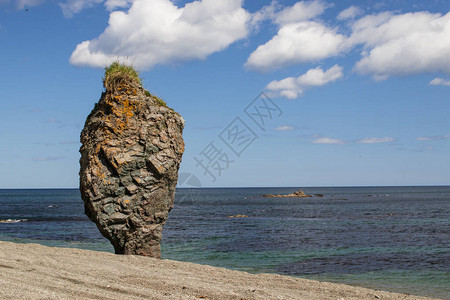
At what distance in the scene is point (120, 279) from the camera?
10.1 m

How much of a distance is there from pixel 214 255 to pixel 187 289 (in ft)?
45.8

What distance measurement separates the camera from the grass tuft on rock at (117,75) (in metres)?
15.1

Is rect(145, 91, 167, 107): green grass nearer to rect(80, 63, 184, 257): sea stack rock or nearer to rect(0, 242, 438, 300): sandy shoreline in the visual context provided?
rect(80, 63, 184, 257): sea stack rock

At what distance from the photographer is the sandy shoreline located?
8.48 metres

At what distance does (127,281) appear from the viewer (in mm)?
9875

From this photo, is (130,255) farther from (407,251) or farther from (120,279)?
(407,251)

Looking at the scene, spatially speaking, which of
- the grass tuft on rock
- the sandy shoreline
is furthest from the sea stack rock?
the sandy shoreline

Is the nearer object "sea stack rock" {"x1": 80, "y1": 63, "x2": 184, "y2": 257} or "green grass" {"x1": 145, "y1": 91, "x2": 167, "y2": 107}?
"sea stack rock" {"x1": 80, "y1": 63, "x2": 184, "y2": 257}

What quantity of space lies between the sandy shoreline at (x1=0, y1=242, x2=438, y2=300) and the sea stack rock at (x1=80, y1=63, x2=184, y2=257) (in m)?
1.34

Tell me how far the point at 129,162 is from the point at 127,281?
5.24 m

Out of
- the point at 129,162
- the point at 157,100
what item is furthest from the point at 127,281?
the point at 157,100

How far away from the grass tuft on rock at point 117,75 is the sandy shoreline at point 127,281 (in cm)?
624

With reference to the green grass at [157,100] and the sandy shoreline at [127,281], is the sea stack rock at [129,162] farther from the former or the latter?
the sandy shoreline at [127,281]

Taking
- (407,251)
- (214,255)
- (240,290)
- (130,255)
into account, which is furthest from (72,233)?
(240,290)
